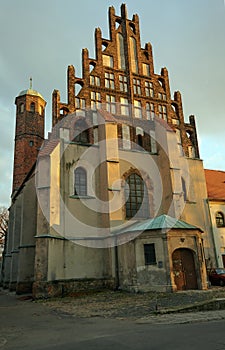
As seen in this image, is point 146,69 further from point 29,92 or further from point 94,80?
point 29,92

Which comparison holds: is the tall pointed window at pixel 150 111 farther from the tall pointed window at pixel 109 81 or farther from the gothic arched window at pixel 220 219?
the gothic arched window at pixel 220 219

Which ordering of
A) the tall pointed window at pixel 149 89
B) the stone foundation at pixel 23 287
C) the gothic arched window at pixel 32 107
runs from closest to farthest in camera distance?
the stone foundation at pixel 23 287 → the tall pointed window at pixel 149 89 → the gothic arched window at pixel 32 107

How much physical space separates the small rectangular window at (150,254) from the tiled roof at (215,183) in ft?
35.8

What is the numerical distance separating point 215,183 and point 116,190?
13011 millimetres

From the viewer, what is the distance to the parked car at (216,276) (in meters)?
20.1

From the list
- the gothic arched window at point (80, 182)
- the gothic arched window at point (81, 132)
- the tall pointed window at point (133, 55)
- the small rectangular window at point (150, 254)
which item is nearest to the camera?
the small rectangular window at point (150, 254)

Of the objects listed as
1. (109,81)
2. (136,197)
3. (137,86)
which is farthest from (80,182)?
(137,86)

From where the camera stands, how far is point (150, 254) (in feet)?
55.8

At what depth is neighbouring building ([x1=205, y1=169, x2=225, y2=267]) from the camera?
2405 cm

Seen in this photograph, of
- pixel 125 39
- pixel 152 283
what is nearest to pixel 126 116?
pixel 125 39

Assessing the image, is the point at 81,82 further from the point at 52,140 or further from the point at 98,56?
the point at 52,140

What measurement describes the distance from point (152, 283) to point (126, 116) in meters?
12.1

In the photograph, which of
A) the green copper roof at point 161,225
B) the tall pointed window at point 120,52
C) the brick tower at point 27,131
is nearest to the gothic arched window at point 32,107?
the brick tower at point 27,131

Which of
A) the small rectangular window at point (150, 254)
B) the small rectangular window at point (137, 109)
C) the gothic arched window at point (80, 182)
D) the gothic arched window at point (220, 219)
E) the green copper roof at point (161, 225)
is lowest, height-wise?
the small rectangular window at point (150, 254)
